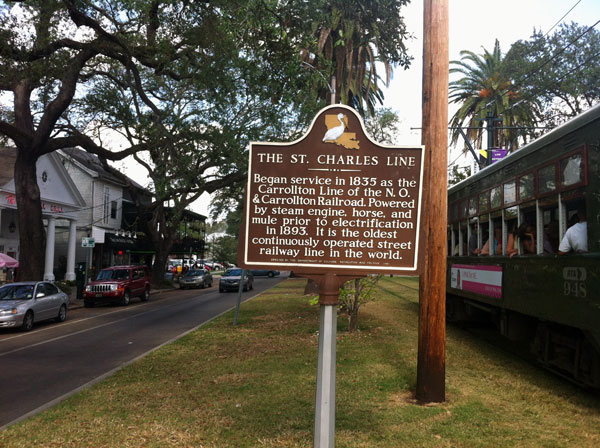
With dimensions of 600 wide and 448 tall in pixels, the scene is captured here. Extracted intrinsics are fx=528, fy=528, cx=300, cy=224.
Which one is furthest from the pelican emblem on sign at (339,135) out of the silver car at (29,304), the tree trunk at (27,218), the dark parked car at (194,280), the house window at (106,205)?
the house window at (106,205)

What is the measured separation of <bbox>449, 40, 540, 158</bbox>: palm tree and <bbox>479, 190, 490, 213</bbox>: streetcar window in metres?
18.1

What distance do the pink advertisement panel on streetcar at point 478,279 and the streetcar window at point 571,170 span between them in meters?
2.80

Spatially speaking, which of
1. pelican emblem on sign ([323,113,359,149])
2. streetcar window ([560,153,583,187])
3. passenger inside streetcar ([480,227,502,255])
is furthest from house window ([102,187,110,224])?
pelican emblem on sign ([323,113,359,149])

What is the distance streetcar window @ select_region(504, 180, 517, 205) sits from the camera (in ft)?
30.4

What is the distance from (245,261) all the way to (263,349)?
6467 millimetres

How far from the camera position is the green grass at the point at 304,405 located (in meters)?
5.60

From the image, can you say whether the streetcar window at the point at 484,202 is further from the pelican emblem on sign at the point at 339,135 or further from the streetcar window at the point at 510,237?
the pelican emblem on sign at the point at 339,135

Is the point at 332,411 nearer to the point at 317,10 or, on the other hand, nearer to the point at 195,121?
the point at 317,10

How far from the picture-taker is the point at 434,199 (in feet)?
23.0

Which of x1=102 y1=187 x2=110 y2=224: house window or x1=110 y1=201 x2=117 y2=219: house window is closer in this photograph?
x1=102 y1=187 x2=110 y2=224: house window

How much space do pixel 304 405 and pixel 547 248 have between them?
4175 mm

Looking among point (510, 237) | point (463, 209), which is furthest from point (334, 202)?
point (463, 209)

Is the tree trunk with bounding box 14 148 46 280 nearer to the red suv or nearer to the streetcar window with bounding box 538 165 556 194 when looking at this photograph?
the red suv

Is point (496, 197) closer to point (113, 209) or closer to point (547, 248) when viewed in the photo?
point (547, 248)
